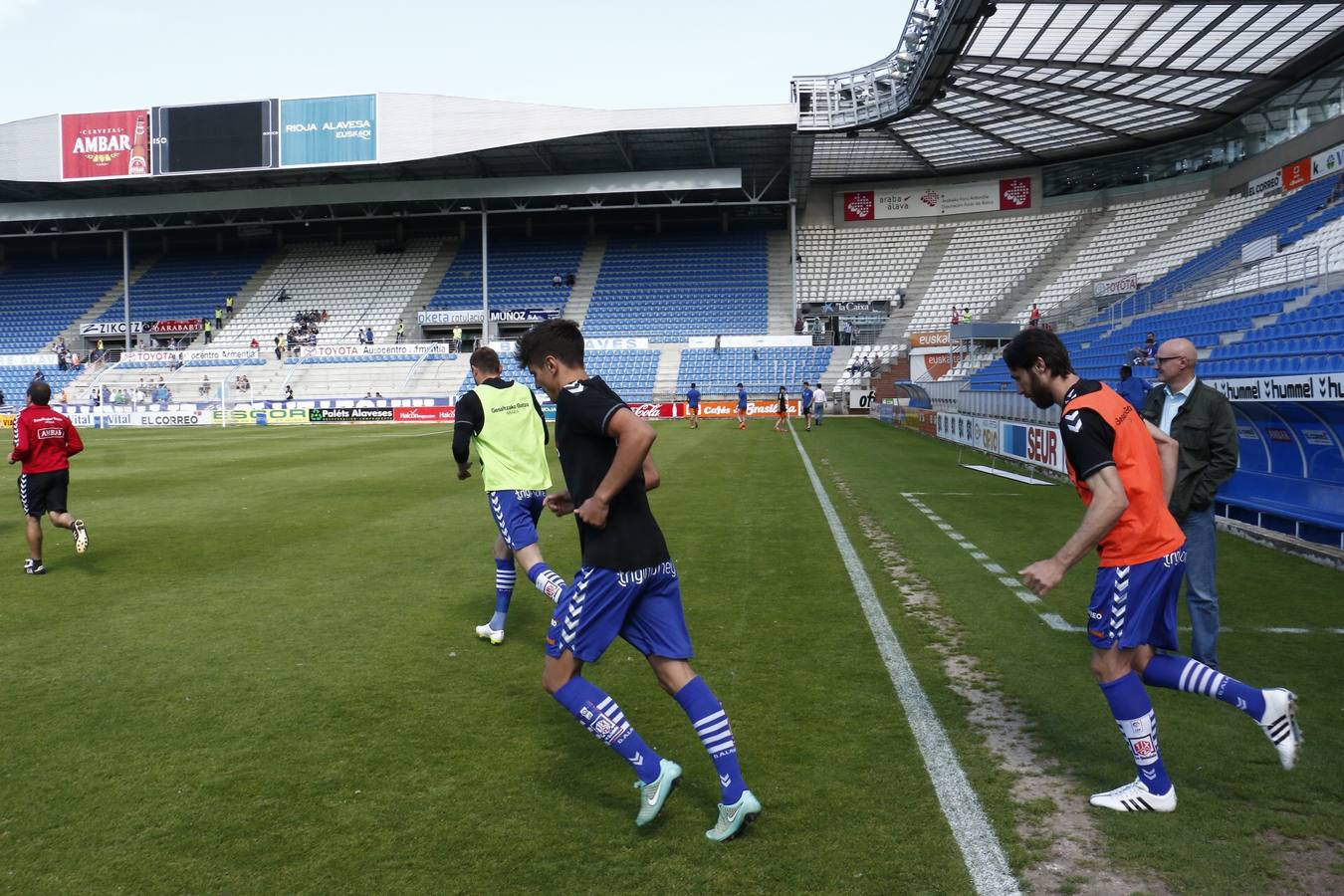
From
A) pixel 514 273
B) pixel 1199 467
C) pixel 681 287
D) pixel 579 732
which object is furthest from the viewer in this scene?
pixel 514 273

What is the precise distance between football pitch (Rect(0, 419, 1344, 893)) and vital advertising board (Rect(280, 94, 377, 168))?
3787 cm

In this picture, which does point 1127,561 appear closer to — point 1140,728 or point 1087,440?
point 1087,440

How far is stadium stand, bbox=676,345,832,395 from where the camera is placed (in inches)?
1788

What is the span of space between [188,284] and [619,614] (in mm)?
61720

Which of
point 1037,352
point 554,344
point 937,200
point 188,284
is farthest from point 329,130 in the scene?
point 1037,352

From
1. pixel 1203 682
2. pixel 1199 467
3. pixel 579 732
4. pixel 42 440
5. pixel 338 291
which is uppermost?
pixel 338 291

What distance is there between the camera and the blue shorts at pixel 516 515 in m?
6.11

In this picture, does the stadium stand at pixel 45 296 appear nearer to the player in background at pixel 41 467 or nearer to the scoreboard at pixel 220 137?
the scoreboard at pixel 220 137

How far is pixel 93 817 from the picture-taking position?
3707 mm

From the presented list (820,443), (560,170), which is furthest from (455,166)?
(820,443)

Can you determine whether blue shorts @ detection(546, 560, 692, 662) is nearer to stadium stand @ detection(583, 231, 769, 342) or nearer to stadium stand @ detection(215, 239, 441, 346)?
stadium stand @ detection(583, 231, 769, 342)

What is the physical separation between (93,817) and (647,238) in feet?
177

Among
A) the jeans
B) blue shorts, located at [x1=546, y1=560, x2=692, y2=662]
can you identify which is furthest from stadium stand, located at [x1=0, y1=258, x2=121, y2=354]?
the jeans

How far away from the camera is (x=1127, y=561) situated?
3719mm
